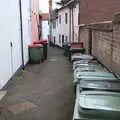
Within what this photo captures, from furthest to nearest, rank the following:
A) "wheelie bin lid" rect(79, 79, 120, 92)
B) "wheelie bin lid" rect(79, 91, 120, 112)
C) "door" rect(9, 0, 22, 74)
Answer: "door" rect(9, 0, 22, 74) → "wheelie bin lid" rect(79, 79, 120, 92) → "wheelie bin lid" rect(79, 91, 120, 112)

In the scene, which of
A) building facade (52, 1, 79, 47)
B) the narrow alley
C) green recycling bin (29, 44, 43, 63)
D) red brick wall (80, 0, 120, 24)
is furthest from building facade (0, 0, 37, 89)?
building facade (52, 1, 79, 47)

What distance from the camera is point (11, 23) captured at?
988 cm

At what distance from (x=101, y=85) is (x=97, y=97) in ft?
2.56

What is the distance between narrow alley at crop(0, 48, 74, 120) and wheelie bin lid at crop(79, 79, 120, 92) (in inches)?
50.4

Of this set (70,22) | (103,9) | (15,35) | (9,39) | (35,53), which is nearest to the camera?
(9,39)

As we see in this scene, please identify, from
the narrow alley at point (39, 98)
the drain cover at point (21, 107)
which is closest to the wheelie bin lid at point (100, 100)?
the narrow alley at point (39, 98)

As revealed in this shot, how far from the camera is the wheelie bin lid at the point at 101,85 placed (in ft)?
14.9

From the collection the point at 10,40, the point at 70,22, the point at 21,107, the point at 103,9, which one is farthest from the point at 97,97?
the point at 70,22

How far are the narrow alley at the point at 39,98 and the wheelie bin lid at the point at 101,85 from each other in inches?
50.4

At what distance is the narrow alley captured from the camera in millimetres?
6047

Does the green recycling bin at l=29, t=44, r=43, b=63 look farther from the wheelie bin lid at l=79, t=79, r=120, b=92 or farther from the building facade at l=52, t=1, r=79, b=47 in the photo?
the wheelie bin lid at l=79, t=79, r=120, b=92

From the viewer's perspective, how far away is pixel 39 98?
7457 mm

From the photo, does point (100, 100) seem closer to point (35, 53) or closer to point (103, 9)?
point (103, 9)

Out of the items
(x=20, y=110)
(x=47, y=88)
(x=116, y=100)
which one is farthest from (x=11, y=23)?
(x=116, y=100)
